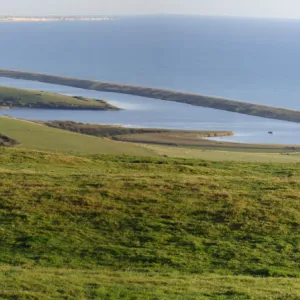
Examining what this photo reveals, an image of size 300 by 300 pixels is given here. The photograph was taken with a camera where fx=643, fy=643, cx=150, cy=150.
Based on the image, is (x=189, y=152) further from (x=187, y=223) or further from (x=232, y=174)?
(x=187, y=223)

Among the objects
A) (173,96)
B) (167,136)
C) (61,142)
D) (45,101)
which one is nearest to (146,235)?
(61,142)

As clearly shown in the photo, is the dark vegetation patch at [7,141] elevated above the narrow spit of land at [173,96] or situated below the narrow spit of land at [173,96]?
below

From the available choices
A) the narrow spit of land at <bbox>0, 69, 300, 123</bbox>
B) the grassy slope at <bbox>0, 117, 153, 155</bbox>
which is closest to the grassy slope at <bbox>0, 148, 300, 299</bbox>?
the grassy slope at <bbox>0, 117, 153, 155</bbox>

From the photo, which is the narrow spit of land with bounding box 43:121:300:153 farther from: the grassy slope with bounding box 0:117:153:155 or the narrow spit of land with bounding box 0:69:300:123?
the narrow spit of land with bounding box 0:69:300:123

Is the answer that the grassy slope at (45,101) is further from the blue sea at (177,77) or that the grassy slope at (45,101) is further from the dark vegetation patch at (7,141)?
the dark vegetation patch at (7,141)

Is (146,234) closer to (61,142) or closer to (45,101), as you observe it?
(61,142)

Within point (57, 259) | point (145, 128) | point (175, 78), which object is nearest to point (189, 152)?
point (145, 128)

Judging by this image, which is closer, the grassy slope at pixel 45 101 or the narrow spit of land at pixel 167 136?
the narrow spit of land at pixel 167 136

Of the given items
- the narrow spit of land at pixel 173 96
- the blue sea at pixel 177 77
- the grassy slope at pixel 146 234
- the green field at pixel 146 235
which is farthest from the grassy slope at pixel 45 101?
the grassy slope at pixel 146 234
